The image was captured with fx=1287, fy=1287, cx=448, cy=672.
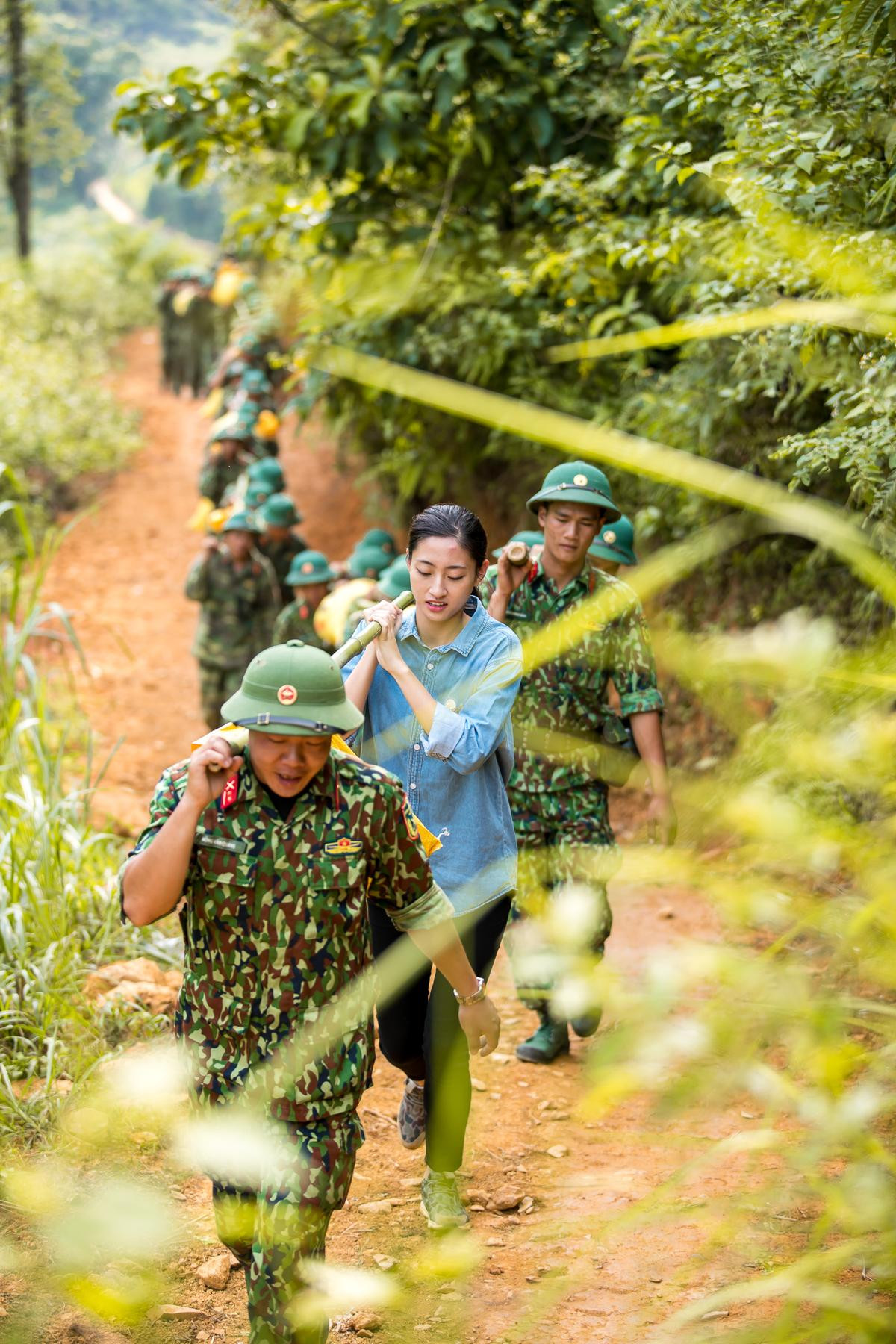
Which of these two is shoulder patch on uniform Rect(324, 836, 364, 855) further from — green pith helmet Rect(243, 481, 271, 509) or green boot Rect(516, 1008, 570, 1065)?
green pith helmet Rect(243, 481, 271, 509)

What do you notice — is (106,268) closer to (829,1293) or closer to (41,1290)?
(41,1290)

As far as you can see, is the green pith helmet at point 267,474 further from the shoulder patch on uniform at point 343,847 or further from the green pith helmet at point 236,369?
the shoulder patch on uniform at point 343,847

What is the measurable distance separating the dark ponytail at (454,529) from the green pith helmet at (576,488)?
0.86 meters

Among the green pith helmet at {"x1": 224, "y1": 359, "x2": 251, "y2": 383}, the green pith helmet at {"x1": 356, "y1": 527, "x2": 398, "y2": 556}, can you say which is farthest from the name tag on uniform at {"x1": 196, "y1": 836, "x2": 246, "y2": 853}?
the green pith helmet at {"x1": 224, "y1": 359, "x2": 251, "y2": 383}

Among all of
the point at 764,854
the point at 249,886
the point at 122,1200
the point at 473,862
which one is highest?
the point at 764,854

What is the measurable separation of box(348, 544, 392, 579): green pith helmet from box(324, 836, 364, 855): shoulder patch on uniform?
569 cm

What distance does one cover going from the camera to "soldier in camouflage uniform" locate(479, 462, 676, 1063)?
4219 millimetres

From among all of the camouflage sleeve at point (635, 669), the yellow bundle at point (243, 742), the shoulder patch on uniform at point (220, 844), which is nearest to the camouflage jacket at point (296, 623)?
the camouflage sleeve at point (635, 669)

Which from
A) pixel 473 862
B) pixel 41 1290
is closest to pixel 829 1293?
pixel 473 862

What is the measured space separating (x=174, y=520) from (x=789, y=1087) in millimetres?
15627

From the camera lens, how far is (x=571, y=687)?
4.48m

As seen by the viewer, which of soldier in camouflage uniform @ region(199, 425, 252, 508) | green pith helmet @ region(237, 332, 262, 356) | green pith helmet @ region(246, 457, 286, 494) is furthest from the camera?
green pith helmet @ region(237, 332, 262, 356)

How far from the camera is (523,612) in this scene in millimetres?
4391

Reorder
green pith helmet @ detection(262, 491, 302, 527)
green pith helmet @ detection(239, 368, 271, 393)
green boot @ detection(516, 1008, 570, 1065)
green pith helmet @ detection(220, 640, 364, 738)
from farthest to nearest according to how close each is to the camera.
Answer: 1. green pith helmet @ detection(239, 368, 271, 393)
2. green pith helmet @ detection(262, 491, 302, 527)
3. green boot @ detection(516, 1008, 570, 1065)
4. green pith helmet @ detection(220, 640, 364, 738)
